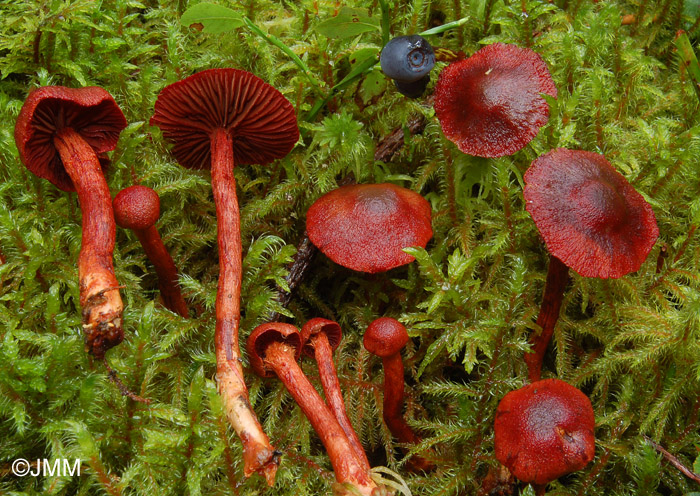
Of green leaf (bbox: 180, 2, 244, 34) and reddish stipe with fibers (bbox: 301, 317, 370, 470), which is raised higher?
green leaf (bbox: 180, 2, 244, 34)

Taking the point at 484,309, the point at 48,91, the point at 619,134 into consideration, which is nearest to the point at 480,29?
the point at 619,134

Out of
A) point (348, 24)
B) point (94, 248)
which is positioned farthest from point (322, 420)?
point (348, 24)

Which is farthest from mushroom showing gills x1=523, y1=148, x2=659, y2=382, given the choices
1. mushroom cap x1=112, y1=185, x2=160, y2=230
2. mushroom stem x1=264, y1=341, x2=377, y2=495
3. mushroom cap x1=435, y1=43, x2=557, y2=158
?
mushroom cap x1=112, y1=185, x2=160, y2=230

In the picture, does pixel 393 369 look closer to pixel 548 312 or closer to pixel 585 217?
pixel 548 312

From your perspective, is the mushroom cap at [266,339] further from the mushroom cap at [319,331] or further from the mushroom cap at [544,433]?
the mushroom cap at [544,433]

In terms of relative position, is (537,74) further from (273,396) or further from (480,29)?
(273,396)
